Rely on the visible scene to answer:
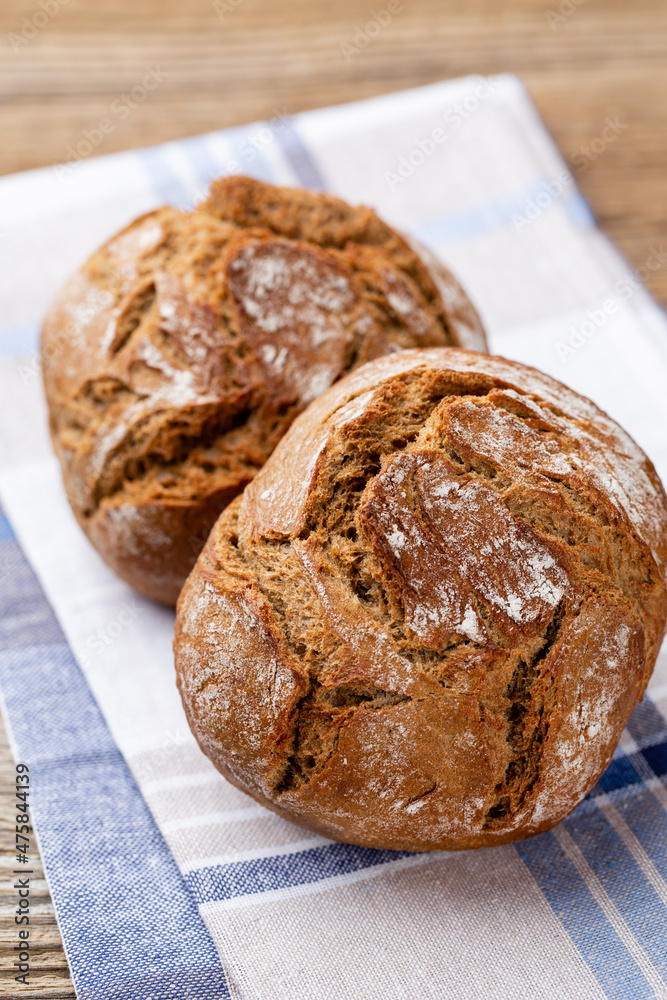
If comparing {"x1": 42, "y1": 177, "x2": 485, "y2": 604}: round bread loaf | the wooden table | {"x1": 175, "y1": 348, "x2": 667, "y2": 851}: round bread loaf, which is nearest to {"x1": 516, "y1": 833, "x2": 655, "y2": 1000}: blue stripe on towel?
{"x1": 175, "y1": 348, "x2": 667, "y2": 851}: round bread loaf

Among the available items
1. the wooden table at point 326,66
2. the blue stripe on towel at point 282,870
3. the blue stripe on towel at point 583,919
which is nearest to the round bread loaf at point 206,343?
the blue stripe on towel at point 282,870

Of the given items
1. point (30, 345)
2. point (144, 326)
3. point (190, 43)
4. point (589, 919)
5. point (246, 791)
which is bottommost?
point (589, 919)

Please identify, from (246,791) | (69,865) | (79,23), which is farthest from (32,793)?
(79,23)

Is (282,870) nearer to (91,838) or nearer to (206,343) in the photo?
(91,838)

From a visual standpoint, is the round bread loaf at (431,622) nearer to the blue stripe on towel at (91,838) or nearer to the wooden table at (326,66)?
the blue stripe on towel at (91,838)

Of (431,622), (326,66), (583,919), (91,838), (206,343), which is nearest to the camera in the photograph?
(431,622)

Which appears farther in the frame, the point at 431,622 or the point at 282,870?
the point at 282,870

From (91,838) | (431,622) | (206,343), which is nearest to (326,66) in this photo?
(206,343)

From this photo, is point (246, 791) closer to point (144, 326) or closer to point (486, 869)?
point (486, 869)
